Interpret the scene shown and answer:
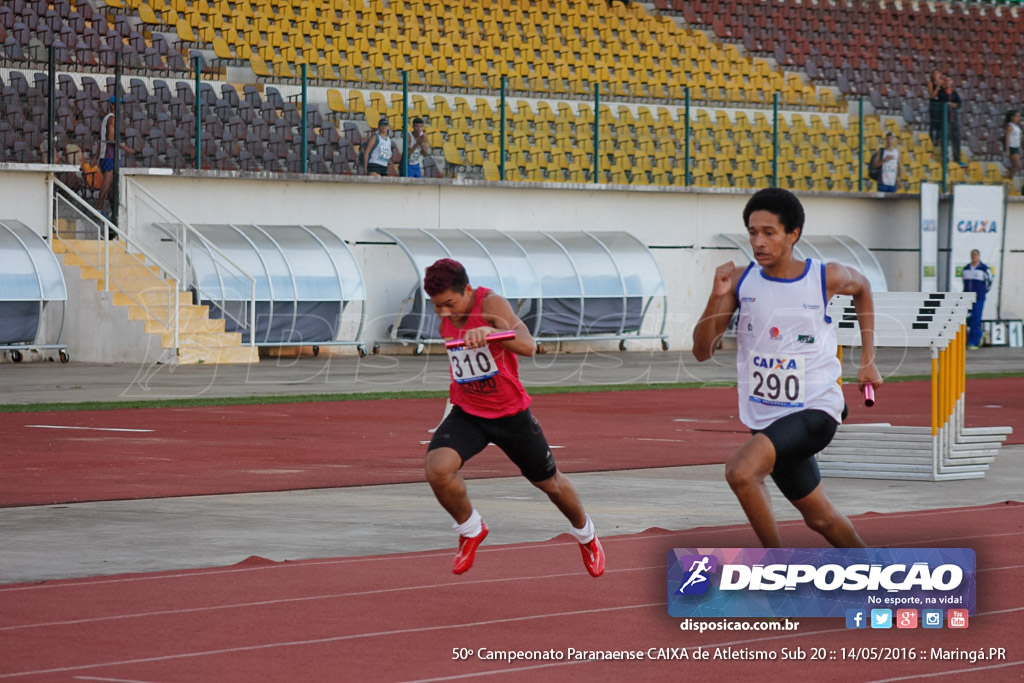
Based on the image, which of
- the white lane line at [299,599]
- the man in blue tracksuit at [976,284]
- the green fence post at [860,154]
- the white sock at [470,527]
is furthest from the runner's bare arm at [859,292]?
the green fence post at [860,154]

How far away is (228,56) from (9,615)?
3179cm

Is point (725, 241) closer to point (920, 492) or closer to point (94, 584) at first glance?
point (920, 492)

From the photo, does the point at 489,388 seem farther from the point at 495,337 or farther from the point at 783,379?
the point at 783,379

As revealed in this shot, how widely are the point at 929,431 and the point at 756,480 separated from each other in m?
8.32

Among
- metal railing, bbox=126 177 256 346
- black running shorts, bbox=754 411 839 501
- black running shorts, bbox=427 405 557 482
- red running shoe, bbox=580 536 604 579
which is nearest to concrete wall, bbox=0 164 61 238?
metal railing, bbox=126 177 256 346

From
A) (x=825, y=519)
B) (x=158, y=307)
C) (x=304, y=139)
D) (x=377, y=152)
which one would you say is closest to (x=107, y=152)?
(x=158, y=307)

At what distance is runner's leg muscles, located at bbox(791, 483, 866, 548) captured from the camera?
26.3ft

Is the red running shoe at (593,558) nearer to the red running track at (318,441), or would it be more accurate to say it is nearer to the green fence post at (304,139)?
the red running track at (318,441)

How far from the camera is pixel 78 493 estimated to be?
1381 centimetres

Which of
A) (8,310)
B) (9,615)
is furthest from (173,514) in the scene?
(8,310)

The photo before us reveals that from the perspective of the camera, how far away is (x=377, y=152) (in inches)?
1527

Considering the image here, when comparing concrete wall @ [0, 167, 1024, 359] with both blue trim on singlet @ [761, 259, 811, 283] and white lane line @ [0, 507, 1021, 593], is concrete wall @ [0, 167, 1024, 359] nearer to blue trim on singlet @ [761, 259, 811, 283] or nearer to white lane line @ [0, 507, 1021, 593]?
white lane line @ [0, 507, 1021, 593]

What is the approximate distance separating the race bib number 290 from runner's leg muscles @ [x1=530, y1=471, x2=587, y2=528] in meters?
0.72

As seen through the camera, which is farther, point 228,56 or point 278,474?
point 228,56
